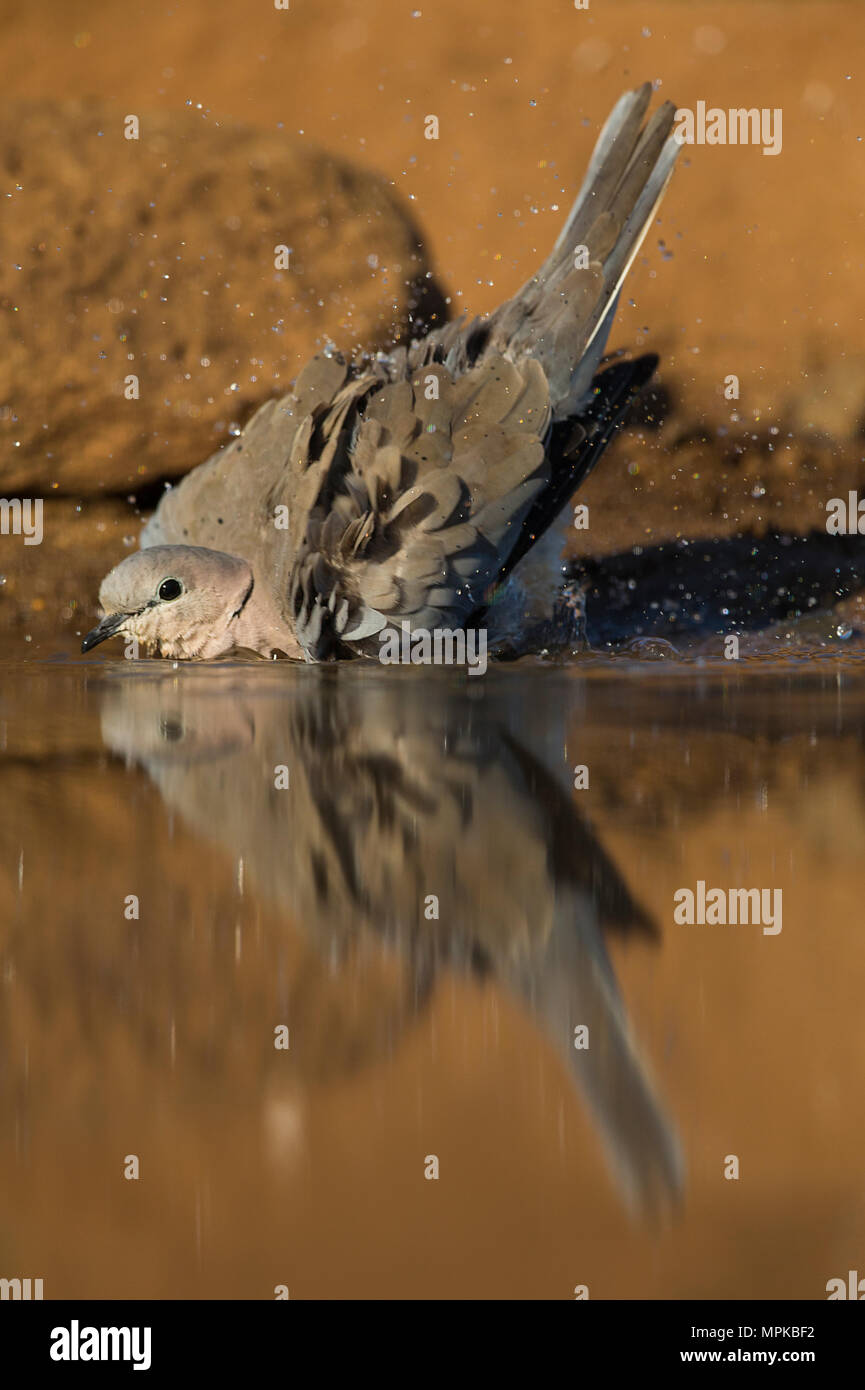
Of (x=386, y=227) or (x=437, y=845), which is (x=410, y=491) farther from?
(x=386, y=227)

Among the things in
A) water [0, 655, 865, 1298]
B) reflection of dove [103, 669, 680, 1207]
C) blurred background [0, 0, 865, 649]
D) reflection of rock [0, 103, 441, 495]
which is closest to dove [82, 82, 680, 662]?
reflection of dove [103, 669, 680, 1207]

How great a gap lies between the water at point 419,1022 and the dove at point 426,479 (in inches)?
49.9

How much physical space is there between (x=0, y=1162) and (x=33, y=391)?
14.0 feet

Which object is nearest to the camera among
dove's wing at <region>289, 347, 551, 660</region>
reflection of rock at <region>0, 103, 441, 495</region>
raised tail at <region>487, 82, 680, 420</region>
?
dove's wing at <region>289, 347, 551, 660</region>

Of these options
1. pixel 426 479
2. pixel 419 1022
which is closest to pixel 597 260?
pixel 426 479

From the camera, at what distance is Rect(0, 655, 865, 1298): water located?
735 mm

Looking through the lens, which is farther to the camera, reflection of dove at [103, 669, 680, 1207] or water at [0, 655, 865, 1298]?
reflection of dove at [103, 669, 680, 1207]

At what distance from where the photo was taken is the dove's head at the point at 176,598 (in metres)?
3.19

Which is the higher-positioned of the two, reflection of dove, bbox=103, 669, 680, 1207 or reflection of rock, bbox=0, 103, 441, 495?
reflection of rock, bbox=0, 103, 441, 495

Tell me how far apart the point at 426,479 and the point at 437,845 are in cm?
173

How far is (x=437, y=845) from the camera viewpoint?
1.38m

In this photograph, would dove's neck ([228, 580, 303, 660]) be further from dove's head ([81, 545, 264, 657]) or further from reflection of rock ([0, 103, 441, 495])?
reflection of rock ([0, 103, 441, 495])

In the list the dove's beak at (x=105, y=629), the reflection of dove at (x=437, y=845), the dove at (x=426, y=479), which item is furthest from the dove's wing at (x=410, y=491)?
the reflection of dove at (x=437, y=845)

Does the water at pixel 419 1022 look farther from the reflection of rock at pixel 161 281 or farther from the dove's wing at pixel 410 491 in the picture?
the reflection of rock at pixel 161 281
